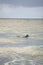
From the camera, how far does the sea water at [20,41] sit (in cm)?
123

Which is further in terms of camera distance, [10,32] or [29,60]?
[10,32]

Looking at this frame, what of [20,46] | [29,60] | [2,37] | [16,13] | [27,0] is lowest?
[29,60]

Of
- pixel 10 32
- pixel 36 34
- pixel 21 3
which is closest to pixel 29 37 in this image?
pixel 36 34

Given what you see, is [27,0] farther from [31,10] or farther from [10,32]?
[10,32]

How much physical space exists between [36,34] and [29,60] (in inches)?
11.8

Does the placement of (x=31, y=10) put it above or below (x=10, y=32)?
above

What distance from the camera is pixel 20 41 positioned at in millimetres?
1356

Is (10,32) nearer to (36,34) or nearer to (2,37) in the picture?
(2,37)

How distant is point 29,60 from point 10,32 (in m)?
0.37

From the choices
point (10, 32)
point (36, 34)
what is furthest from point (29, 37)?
point (10, 32)

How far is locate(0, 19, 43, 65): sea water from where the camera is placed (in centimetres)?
123

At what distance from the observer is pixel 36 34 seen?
4.50 ft

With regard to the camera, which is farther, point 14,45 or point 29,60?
point 14,45

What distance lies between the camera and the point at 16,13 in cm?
135
